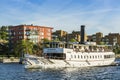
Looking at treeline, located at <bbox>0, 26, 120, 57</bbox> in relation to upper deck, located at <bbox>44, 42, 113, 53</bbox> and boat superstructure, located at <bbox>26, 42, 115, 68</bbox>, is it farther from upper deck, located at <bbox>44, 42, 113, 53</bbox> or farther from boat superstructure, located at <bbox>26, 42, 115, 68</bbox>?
boat superstructure, located at <bbox>26, 42, 115, 68</bbox>

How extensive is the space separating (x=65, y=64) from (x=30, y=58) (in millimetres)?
9705

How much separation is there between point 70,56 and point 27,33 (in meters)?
72.2

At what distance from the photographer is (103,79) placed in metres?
53.3

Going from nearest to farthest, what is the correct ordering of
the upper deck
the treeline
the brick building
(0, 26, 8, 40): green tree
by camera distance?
1. the upper deck
2. the treeline
3. the brick building
4. (0, 26, 8, 40): green tree

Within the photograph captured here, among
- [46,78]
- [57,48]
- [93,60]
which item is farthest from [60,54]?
[46,78]

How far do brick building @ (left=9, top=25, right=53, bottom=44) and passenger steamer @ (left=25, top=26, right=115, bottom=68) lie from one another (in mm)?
57636

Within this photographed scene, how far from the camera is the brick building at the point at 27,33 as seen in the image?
148625mm

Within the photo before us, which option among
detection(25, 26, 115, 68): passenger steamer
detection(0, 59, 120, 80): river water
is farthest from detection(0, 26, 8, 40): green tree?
detection(0, 59, 120, 80): river water

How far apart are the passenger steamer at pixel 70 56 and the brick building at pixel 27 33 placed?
57.6 meters

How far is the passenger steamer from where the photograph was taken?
73062 mm

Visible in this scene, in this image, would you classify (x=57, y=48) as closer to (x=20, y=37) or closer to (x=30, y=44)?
(x=30, y=44)

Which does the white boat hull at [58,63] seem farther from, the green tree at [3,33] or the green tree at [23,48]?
the green tree at [3,33]

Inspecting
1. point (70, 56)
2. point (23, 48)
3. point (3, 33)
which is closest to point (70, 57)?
point (70, 56)

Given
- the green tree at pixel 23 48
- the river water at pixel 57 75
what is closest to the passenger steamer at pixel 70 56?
the river water at pixel 57 75
